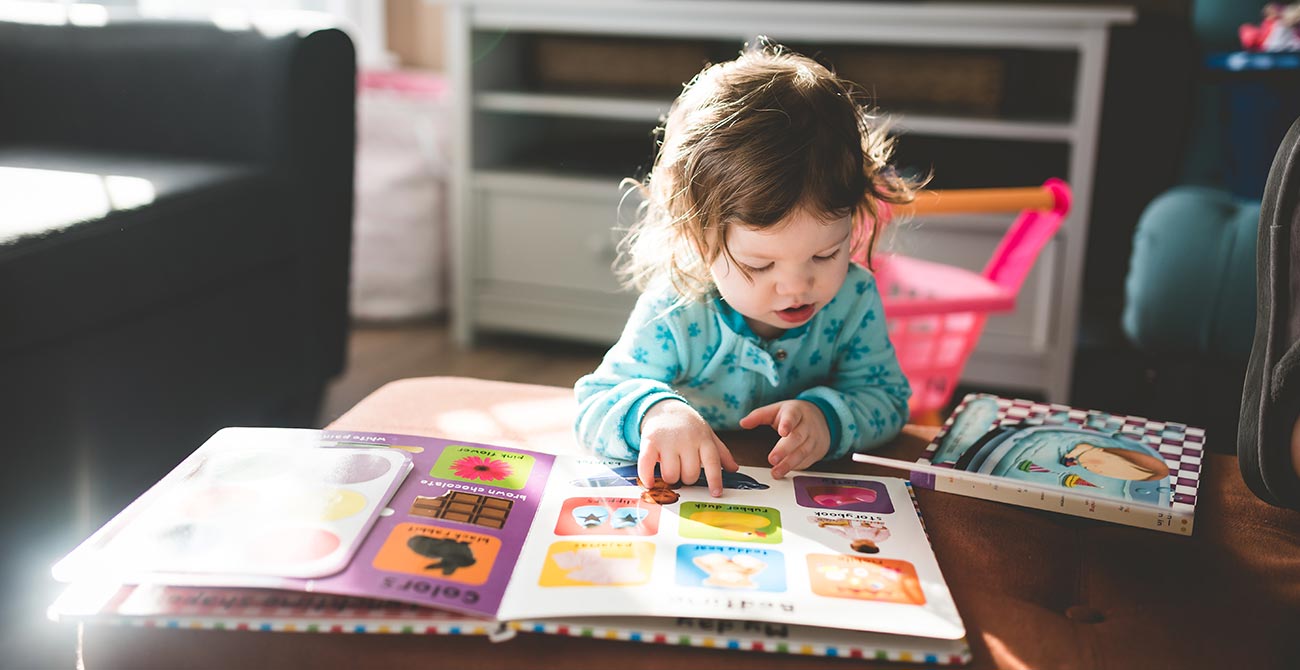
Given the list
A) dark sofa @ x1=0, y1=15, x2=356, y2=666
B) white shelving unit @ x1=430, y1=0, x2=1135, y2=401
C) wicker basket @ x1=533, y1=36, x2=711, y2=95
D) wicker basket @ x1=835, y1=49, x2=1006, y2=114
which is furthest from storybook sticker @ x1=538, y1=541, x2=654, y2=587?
wicker basket @ x1=533, y1=36, x2=711, y2=95

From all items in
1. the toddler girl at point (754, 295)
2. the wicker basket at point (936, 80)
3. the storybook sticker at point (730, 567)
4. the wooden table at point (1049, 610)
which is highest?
the wicker basket at point (936, 80)

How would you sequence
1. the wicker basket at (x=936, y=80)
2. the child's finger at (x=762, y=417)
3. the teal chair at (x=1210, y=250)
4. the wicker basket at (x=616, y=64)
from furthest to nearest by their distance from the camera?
the wicker basket at (x=616, y=64) < the wicker basket at (x=936, y=80) < the teal chair at (x=1210, y=250) < the child's finger at (x=762, y=417)

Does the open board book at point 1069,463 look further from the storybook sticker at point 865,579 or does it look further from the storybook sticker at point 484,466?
the storybook sticker at point 484,466

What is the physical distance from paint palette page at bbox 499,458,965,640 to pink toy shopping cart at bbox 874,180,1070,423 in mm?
643

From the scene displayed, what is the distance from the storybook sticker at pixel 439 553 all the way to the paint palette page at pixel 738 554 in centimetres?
2

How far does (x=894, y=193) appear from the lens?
2.81 ft

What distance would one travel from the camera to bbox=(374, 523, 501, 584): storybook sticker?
0.50 meters

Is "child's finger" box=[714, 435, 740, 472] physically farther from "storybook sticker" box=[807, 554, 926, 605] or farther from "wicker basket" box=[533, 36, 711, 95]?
"wicker basket" box=[533, 36, 711, 95]

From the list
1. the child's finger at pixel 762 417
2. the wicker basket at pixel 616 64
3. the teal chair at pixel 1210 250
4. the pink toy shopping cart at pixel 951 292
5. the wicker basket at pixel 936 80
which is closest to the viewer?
the child's finger at pixel 762 417

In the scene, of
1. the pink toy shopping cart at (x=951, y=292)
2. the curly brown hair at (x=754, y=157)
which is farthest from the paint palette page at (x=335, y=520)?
the pink toy shopping cart at (x=951, y=292)

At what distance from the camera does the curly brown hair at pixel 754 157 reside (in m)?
0.69

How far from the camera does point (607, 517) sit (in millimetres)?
580

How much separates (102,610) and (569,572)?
0.21 m

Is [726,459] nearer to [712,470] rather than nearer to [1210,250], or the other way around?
[712,470]
